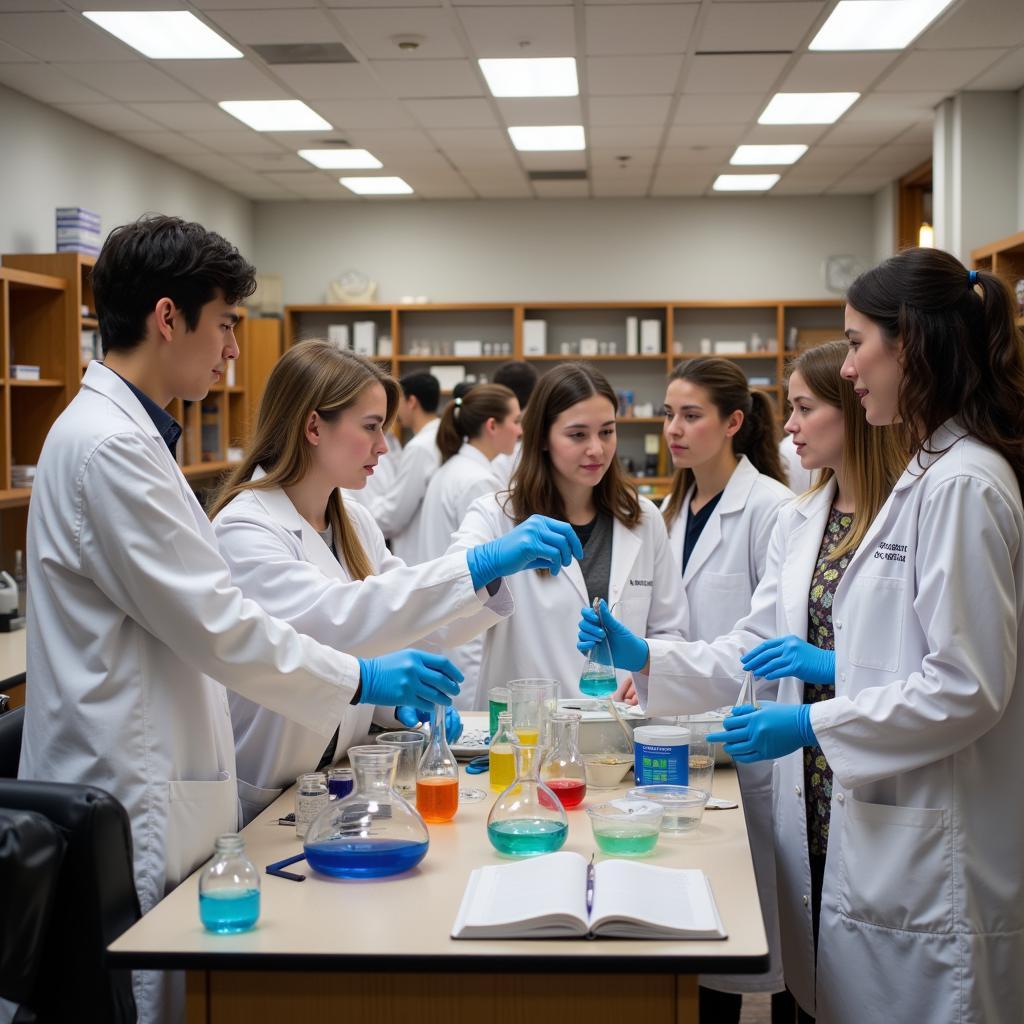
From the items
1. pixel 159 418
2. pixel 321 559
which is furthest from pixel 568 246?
pixel 159 418

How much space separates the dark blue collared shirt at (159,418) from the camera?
179 cm

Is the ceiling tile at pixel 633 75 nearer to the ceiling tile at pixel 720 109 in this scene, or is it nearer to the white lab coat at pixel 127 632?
the ceiling tile at pixel 720 109

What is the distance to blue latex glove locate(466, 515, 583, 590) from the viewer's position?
7.07ft

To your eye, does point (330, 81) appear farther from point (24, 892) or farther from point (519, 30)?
point (24, 892)

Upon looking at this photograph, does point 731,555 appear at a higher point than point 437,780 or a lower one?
higher

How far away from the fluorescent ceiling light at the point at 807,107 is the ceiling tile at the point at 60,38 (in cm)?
330

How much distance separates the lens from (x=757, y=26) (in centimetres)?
490

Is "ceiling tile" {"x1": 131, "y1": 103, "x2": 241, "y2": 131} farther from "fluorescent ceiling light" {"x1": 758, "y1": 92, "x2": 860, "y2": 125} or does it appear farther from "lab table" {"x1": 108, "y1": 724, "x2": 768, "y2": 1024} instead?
"lab table" {"x1": 108, "y1": 724, "x2": 768, "y2": 1024}

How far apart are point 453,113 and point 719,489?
3.89 m

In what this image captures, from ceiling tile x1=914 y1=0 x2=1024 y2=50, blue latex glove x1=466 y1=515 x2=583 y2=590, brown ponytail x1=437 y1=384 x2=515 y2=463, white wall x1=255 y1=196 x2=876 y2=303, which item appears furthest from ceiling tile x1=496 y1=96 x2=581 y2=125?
blue latex glove x1=466 y1=515 x2=583 y2=590

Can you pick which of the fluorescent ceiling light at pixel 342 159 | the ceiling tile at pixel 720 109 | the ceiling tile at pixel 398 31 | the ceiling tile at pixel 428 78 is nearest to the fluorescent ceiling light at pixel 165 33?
the ceiling tile at pixel 398 31

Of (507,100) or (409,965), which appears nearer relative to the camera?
(409,965)

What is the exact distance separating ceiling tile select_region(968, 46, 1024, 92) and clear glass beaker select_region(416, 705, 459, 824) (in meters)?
4.96

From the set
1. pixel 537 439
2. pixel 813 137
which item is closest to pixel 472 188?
pixel 813 137
